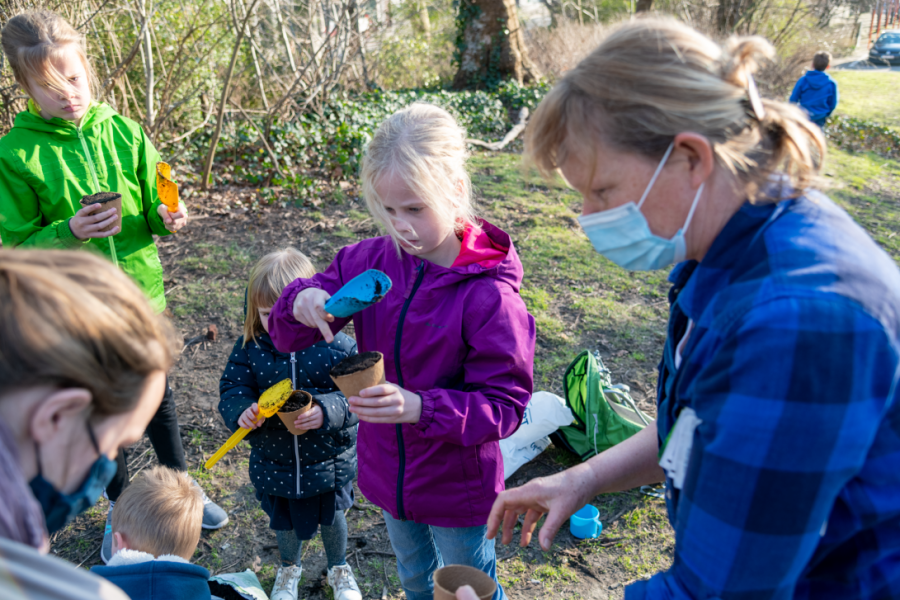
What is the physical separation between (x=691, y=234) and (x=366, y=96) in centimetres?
874

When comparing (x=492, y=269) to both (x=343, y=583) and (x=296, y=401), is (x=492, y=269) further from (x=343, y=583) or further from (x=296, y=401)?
(x=343, y=583)

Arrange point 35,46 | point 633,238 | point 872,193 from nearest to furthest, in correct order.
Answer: point 633,238 < point 35,46 < point 872,193

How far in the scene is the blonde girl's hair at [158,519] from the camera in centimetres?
204

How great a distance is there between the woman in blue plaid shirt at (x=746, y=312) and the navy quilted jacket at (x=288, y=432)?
5.08 feet

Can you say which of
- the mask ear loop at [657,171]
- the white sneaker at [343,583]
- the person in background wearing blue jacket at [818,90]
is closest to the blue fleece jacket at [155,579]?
the white sneaker at [343,583]

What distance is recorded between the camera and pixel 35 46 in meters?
2.41

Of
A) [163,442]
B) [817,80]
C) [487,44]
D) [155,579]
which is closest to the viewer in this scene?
[155,579]

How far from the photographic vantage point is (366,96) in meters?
9.23

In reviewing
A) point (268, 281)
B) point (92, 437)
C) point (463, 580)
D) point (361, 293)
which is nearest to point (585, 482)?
point (463, 580)

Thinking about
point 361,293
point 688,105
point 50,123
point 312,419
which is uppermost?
point 688,105

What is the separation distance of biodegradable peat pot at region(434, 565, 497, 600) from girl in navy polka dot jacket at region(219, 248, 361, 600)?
100cm

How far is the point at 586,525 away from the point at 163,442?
81.8 inches

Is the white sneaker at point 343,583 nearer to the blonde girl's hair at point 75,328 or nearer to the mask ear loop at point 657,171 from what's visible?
the blonde girl's hair at point 75,328

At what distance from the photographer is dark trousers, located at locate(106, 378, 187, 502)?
2.85m
